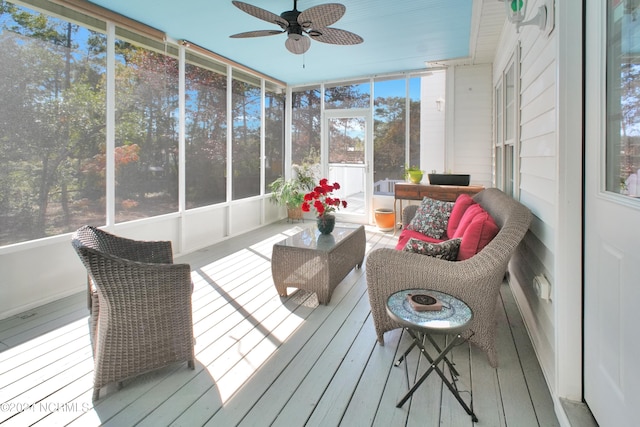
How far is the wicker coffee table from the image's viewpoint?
2.98 m

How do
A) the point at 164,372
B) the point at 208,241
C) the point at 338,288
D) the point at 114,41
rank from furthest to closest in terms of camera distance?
1. the point at 208,241
2. the point at 114,41
3. the point at 338,288
4. the point at 164,372

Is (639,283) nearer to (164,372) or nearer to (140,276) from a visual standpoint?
(140,276)

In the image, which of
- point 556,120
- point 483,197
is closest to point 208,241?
point 483,197

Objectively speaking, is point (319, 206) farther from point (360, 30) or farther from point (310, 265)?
point (360, 30)

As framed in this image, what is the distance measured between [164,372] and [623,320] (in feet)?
7.22

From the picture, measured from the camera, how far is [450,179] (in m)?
5.30

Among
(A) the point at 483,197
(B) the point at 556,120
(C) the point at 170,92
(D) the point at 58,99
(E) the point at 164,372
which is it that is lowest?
(E) the point at 164,372

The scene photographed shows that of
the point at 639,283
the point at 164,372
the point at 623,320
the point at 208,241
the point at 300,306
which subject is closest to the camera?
the point at 639,283

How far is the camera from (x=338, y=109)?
6844 mm

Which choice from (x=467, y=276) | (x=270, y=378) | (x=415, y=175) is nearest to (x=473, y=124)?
(x=415, y=175)

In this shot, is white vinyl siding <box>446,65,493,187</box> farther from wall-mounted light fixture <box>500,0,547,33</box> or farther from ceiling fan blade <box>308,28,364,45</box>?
wall-mounted light fixture <box>500,0,547,33</box>

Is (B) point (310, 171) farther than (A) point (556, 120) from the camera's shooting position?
Yes

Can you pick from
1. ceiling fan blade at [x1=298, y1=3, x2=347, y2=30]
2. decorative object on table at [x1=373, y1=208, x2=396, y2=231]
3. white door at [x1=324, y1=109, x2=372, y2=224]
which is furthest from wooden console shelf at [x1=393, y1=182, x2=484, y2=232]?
ceiling fan blade at [x1=298, y1=3, x2=347, y2=30]

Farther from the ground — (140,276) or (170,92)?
(170,92)
